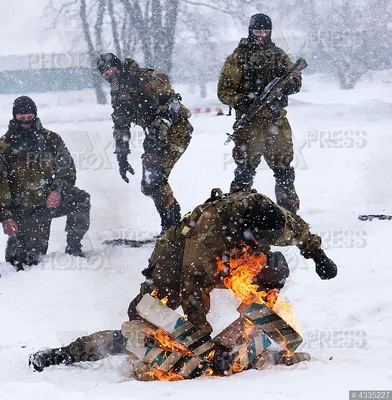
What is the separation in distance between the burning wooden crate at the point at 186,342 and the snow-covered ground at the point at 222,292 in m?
0.14

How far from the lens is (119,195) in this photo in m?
9.57

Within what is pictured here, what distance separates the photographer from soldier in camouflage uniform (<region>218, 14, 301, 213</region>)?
21.4 feet

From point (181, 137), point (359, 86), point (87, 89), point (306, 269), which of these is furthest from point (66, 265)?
point (359, 86)

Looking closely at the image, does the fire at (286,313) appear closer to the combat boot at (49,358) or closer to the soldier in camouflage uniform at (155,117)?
the combat boot at (49,358)

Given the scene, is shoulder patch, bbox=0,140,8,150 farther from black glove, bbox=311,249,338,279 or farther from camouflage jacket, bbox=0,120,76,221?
black glove, bbox=311,249,338,279

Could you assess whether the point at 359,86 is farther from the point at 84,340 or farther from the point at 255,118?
the point at 84,340

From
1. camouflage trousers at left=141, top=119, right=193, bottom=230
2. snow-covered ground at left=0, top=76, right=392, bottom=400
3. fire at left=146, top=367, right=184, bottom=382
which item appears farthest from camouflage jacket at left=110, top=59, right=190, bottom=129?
fire at left=146, top=367, right=184, bottom=382

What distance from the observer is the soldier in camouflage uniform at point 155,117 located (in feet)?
21.6

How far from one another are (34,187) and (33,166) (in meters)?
0.22

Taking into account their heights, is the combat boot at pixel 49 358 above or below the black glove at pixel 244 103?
below

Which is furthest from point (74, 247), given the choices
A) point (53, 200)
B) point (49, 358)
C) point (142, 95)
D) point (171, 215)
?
point (49, 358)

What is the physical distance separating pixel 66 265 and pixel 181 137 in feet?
5.96

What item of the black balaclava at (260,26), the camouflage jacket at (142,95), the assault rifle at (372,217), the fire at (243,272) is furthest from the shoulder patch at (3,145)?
the assault rifle at (372,217)

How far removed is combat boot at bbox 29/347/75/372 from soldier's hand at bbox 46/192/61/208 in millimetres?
2608
